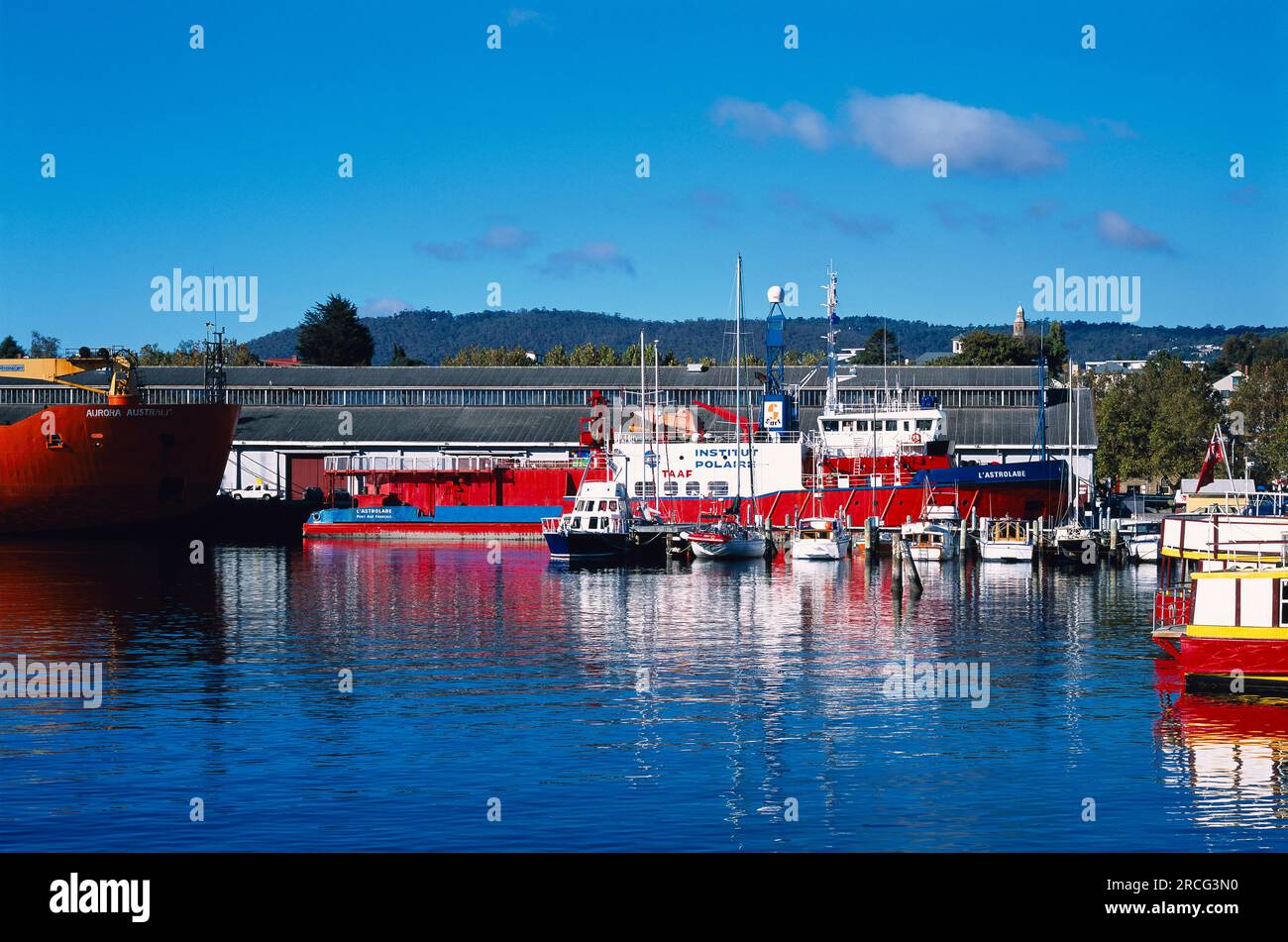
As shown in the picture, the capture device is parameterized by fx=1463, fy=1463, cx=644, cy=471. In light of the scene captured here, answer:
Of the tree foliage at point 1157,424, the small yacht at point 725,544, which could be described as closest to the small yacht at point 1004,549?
the small yacht at point 725,544

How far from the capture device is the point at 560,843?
883 inches

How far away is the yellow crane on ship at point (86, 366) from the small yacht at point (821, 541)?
170 ft

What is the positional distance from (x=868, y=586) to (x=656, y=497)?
116 ft

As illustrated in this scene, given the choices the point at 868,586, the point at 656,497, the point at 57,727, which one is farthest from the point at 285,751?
the point at 656,497

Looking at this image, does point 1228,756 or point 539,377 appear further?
point 539,377

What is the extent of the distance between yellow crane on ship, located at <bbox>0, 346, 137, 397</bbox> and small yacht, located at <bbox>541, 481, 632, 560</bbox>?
4230 centimetres

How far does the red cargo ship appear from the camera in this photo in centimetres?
9656

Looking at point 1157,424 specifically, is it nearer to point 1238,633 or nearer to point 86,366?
point 86,366

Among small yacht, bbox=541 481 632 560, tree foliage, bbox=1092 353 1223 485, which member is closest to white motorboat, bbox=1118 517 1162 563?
small yacht, bbox=541 481 632 560

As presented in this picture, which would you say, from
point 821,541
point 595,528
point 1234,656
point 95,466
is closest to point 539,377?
point 95,466

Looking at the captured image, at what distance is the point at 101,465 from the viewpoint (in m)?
97.2

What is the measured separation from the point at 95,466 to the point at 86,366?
1479cm
